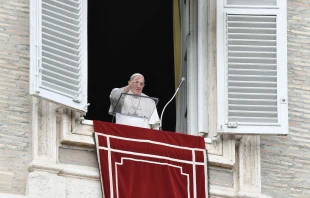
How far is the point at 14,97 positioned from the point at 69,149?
0.70 m

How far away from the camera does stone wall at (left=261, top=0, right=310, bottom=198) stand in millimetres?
20673

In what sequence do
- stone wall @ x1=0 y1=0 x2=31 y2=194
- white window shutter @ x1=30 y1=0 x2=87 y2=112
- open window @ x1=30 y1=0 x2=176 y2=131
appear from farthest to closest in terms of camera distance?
open window @ x1=30 y1=0 x2=176 y2=131 < white window shutter @ x1=30 y1=0 x2=87 y2=112 < stone wall @ x1=0 y1=0 x2=31 y2=194

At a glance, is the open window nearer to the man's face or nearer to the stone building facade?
the man's face

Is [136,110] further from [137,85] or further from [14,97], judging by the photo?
[14,97]

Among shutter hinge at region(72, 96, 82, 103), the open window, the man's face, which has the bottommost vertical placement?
shutter hinge at region(72, 96, 82, 103)

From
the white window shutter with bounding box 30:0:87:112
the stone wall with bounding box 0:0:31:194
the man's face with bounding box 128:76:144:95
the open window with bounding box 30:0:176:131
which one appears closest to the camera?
the stone wall with bounding box 0:0:31:194

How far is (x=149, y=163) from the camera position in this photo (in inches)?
789

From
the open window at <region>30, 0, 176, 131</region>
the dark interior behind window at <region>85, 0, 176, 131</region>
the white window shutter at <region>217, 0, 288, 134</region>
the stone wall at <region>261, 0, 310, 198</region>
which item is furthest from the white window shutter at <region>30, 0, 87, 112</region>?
the dark interior behind window at <region>85, 0, 176, 131</region>

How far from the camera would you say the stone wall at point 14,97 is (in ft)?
64.4

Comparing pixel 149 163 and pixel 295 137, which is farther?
pixel 295 137

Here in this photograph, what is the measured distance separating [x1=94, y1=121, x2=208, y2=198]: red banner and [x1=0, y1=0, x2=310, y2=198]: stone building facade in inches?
4.7

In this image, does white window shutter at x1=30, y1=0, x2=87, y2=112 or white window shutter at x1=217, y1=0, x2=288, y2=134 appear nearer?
white window shutter at x1=30, y1=0, x2=87, y2=112

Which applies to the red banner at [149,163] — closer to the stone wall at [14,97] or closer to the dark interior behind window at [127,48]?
the stone wall at [14,97]

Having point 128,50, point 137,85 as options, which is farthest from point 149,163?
A: point 128,50
